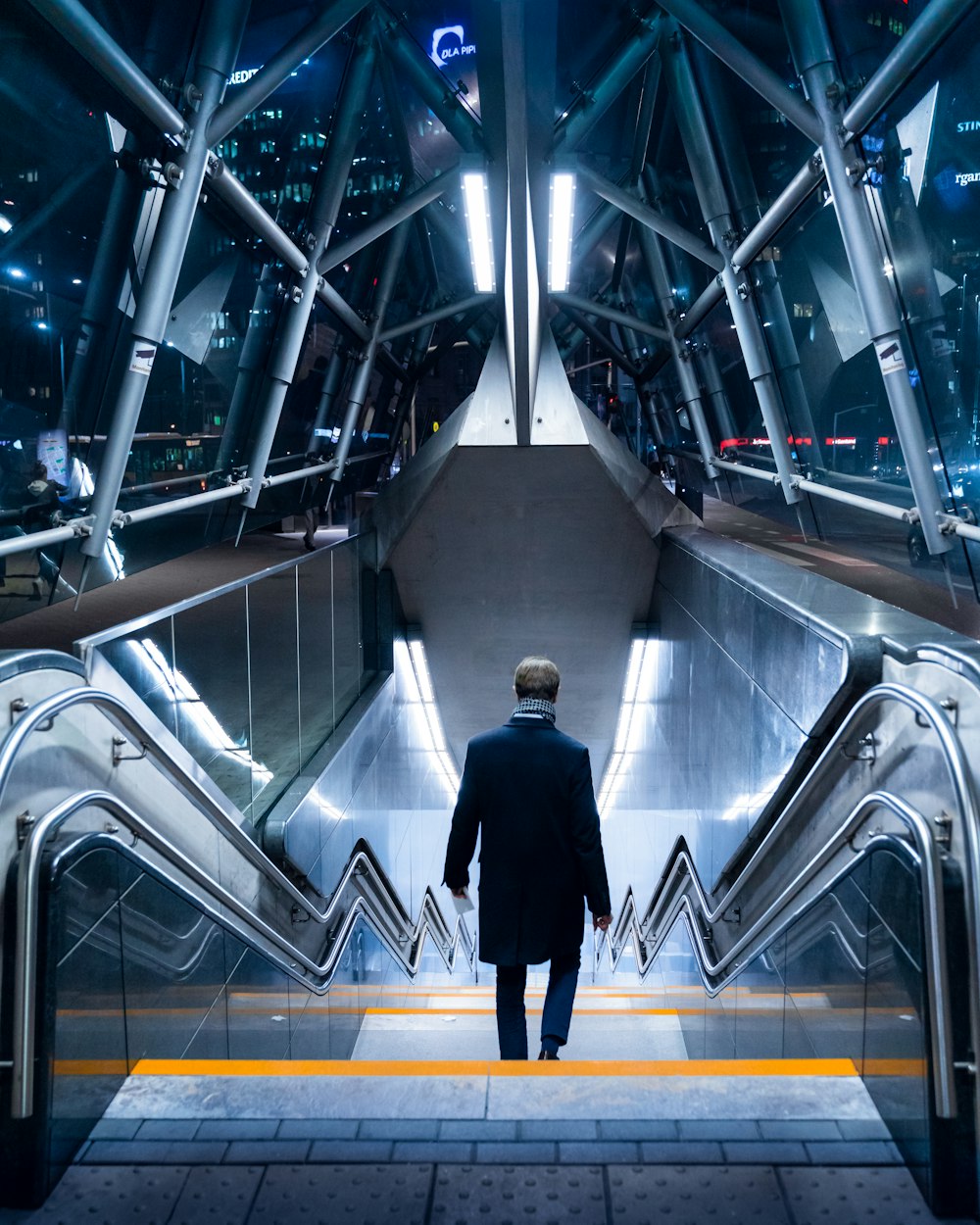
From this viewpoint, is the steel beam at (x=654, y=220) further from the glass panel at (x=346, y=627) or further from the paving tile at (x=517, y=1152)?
the paving tile at (x=517, y=1152)

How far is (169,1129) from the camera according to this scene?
8.91ft

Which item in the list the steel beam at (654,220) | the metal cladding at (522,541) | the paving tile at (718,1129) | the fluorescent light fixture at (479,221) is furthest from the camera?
the metal cladding at (522,541)

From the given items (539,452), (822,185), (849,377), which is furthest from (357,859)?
(822,185)

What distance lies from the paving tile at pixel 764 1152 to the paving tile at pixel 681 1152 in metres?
0.03

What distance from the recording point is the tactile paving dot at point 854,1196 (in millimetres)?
2287

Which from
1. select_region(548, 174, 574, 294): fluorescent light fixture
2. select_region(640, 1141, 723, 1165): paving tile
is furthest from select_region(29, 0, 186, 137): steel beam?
select_region(640, 1141, 723, 1165): paving tile

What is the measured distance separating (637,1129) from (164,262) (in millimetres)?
5768

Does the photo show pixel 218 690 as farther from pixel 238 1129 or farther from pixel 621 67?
pixel 621 67

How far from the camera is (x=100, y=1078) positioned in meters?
2.92

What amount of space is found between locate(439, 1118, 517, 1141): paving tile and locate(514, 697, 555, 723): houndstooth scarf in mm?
1803

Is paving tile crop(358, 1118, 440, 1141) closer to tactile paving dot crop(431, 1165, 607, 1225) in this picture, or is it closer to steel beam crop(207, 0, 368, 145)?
tactile paving dot crop(431, 1165, 607, 1225)

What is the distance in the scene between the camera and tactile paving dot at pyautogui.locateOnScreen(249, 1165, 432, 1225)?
2.31 m

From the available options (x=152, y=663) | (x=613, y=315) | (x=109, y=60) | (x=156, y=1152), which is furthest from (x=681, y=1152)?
(x=613, y=315)

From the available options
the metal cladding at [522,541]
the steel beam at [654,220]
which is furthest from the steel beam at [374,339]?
the steel beam at [654,220]
